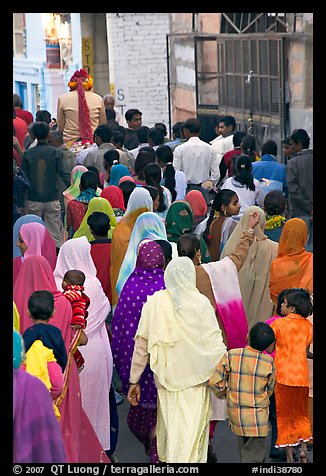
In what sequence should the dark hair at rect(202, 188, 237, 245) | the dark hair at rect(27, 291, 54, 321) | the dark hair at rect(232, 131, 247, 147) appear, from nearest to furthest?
the dark hair at rect(27, 291, 54, 321) < the dark hair at rect(202, 188, 237, 245) < the dark hair at rect(232, 131, 247, 147)

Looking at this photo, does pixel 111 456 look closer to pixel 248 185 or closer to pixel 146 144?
pixel 248 185

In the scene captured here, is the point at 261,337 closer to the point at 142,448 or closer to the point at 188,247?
the point at 188,247

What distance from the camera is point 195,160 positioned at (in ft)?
43.1

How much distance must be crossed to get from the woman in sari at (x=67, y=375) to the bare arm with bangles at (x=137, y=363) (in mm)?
311

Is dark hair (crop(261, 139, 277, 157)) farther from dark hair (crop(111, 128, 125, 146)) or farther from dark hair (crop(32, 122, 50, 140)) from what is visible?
dark hair (crop(32, 122, 50, 140))

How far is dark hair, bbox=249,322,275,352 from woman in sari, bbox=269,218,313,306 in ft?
5.03

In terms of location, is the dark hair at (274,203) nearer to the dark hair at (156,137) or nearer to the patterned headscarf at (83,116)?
the dark hair at (156,137)

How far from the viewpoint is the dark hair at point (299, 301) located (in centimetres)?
766

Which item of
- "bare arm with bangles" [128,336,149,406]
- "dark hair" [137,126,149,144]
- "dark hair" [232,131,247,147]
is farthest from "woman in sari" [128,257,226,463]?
"dark hair" [137,126,149,144]

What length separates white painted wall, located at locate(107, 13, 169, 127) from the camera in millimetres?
23797

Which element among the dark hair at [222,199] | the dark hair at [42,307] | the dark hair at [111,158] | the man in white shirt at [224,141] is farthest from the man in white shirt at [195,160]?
the dark hair at [42,307]

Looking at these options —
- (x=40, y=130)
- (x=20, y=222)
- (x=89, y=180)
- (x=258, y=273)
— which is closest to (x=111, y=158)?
(x=40, y=130)

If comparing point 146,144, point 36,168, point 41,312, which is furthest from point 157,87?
point 41,312

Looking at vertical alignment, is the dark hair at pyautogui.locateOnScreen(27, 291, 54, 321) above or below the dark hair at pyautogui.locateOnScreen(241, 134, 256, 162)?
below
